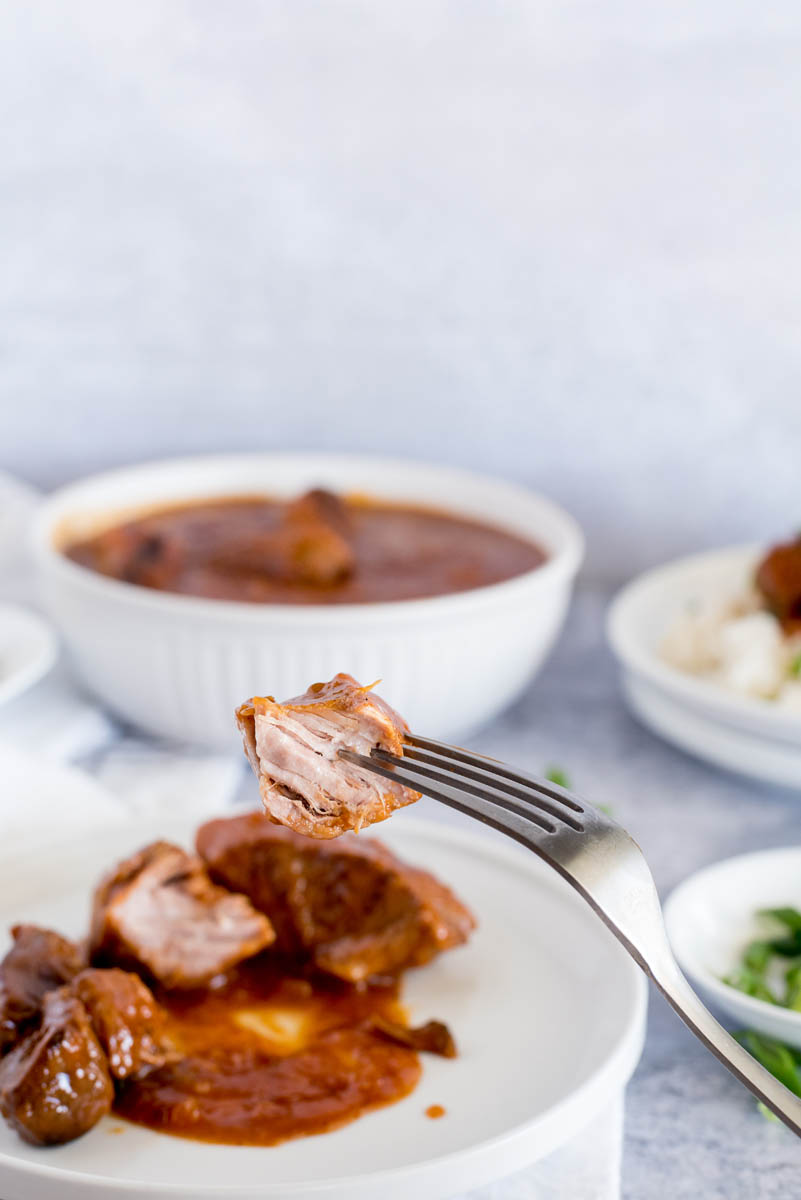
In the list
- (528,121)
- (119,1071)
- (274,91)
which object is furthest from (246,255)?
(119,1071)

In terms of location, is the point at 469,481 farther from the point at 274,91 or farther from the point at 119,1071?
the point at 119,1071

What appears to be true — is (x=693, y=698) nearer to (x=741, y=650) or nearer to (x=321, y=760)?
(x=741, y=650)

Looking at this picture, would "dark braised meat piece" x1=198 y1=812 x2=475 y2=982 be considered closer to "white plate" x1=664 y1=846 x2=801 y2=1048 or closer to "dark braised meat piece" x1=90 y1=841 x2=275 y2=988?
"dark braised meat piece" x1=90 y1=841 x2=275 y2=988

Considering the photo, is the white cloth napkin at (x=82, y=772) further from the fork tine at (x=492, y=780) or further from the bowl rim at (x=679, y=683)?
the bowl rim at (x=679, y=683)

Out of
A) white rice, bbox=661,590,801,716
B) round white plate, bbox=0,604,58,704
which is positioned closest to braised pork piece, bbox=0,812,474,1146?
round white plate, bbox=0,604,58,704

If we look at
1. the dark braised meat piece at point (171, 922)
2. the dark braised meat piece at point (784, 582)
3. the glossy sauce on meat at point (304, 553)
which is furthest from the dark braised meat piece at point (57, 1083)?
the dark braised meat piece at point (784, 582)
